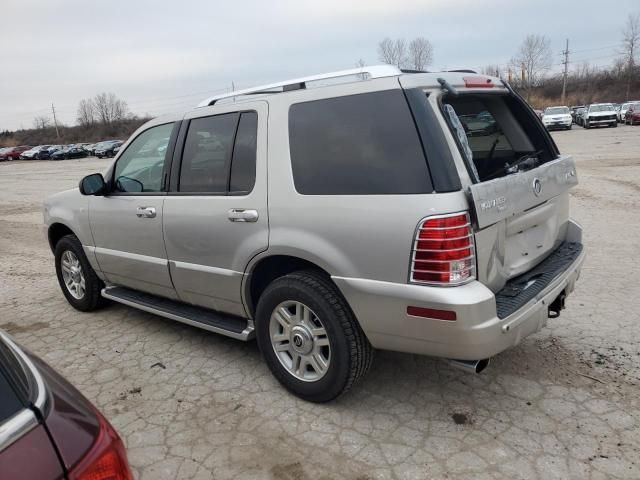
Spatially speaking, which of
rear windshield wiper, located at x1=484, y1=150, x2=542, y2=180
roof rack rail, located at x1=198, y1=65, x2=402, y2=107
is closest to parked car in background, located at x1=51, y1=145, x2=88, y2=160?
roof rack rail, located at x1=198, y1=65, x2=402, y2=107

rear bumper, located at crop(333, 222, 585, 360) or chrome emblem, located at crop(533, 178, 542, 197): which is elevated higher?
chrome emblem, located at crop(533, 178, 542, 197)

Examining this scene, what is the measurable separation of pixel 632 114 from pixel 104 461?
3954cm

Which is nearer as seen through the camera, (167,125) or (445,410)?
(445,410)

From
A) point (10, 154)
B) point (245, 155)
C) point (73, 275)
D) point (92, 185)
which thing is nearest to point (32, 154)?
point (10, 154)

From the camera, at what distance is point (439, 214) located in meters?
2.55

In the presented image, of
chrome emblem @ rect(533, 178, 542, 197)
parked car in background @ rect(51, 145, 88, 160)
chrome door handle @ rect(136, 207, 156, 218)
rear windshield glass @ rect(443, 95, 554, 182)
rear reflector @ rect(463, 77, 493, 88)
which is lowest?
parked car in background @ rect(51, 145, 88, 160)

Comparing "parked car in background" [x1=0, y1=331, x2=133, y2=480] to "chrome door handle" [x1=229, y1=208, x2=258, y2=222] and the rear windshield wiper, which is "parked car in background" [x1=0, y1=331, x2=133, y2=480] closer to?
"chrome door handle" [x1=229, y1=208, x2=258, y2=222]

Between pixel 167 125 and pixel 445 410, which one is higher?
pixel 167 125

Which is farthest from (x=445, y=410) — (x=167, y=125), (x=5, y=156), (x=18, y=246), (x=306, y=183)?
(x=5, y=156)

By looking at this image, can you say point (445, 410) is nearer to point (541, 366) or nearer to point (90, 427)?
point (541, 366)

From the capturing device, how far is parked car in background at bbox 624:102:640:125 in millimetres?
33469

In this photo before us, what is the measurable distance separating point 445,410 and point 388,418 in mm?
363

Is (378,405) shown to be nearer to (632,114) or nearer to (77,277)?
(77,277)

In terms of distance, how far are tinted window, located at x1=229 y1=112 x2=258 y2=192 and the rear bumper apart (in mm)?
969
